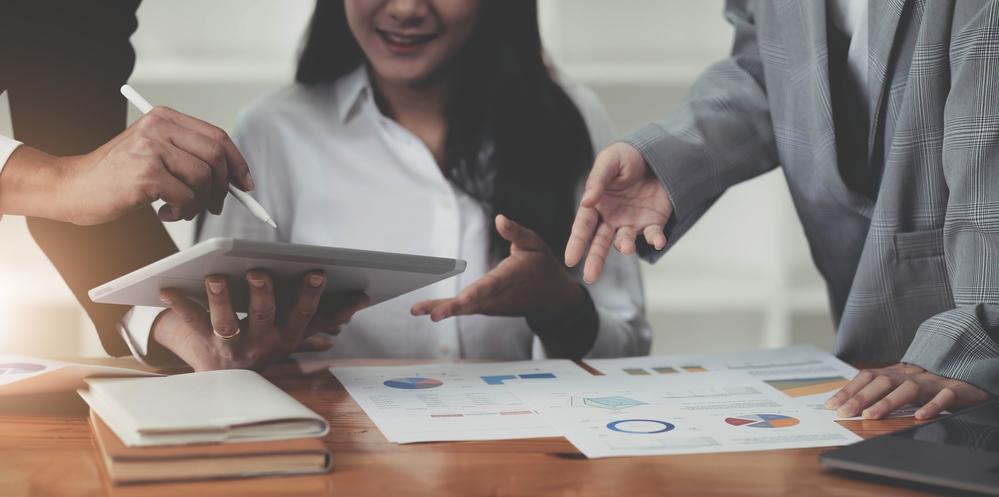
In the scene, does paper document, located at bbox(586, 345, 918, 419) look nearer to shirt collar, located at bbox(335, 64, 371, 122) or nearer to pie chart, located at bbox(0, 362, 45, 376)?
pie chart, located at bbox(0, 362, 45, 376)

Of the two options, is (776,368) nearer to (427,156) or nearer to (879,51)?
(879,51)

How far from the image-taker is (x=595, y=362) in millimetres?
1125

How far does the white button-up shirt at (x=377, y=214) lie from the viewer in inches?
62.2

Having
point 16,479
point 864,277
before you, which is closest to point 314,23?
point 864,277

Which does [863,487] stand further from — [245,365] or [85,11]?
[85,11]

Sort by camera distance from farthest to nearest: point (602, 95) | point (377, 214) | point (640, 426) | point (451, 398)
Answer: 1. point (602, 95)
2. point (377, 214)
3. point (451, 398)
4. point (640, 426)

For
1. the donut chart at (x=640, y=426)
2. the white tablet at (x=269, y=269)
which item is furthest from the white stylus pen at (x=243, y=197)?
the donut chart at (x=640, y=426)

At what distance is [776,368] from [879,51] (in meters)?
0.43

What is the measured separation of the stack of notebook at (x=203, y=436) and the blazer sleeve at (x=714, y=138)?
66 cm

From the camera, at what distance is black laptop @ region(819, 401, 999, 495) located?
0.65 metres

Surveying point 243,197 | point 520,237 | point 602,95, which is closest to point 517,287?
point 520,237

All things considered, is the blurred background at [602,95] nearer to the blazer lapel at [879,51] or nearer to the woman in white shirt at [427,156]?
the woman in white shirt at [427,156]

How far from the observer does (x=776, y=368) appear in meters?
1.07

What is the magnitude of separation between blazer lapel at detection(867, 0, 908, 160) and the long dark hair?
58 cm
